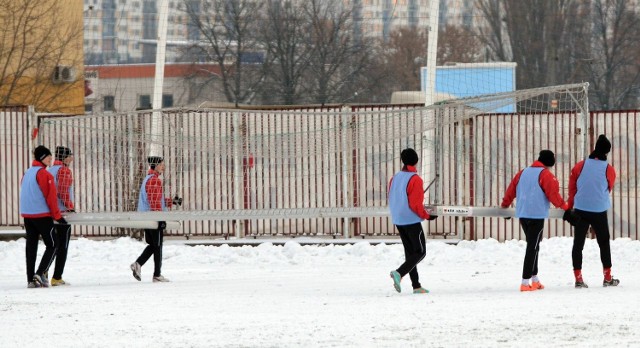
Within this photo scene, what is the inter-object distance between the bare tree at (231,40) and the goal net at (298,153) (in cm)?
3348

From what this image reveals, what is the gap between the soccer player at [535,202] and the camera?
14852 mm

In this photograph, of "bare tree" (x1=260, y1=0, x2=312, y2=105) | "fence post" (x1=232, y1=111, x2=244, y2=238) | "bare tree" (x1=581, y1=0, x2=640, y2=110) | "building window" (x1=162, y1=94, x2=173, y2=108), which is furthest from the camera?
"building window" (x1=162, y1=94, x2=173, y2=108)

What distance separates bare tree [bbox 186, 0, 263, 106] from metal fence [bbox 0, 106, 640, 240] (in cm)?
3355

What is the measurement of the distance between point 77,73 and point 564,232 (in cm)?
2084

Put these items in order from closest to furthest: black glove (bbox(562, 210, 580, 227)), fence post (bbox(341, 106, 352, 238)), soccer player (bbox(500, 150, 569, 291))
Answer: soccer player (bbox(500, 150, 569, 291)) → black glove (bbox(562, 210, 580, 227)) → fence post (bbox(341, 106, 352, 238))

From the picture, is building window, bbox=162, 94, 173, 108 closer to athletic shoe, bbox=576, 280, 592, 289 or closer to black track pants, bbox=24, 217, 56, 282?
black track pants, bbox=24, 217, 56, 282

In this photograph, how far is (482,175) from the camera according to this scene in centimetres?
2234

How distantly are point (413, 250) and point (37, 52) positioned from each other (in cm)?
2487

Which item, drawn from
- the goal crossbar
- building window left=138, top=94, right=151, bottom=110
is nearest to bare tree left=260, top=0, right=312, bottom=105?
building window left=138, top=94, right=151, bottom=110

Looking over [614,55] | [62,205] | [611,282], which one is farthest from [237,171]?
[614,55]

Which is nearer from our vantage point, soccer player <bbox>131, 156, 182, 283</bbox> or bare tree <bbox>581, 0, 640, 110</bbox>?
soccer player <bbox>131, 156, 182, 283</bbox>

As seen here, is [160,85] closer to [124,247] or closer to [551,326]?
[124,247]

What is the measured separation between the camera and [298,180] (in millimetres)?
23078

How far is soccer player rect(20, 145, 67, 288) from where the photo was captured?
53.7 feet
